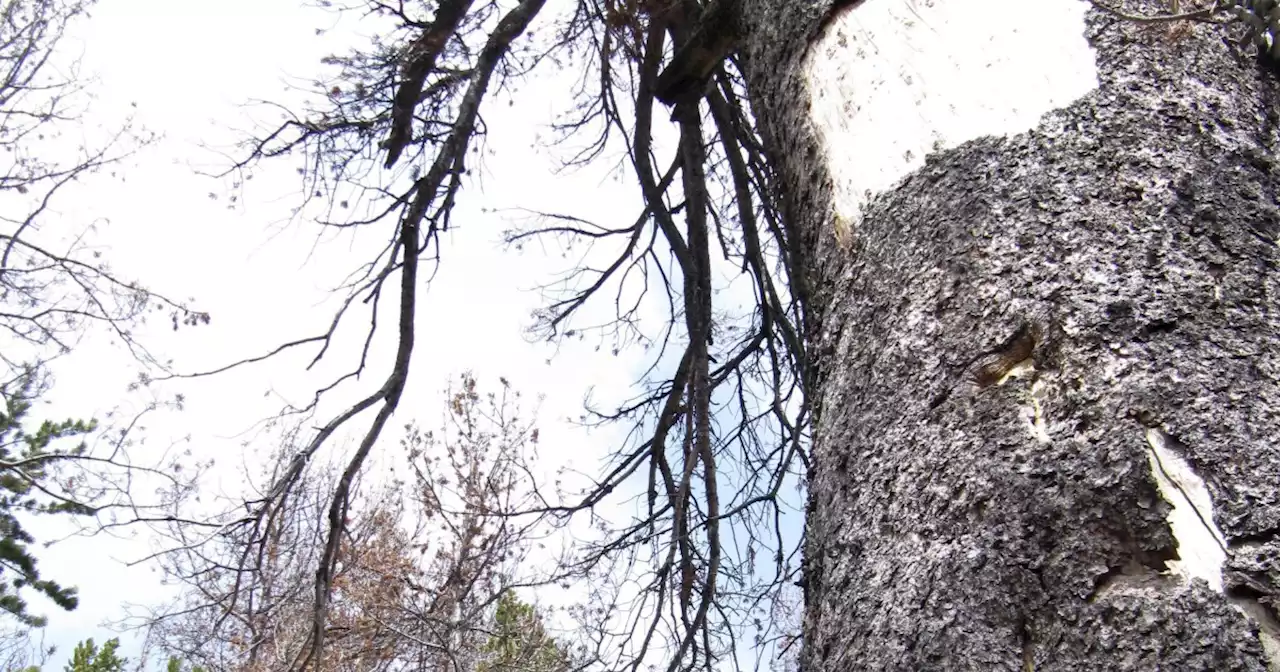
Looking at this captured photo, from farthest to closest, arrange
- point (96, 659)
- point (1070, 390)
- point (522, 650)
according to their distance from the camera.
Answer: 1. point (96, 659)
2. point (522, 650)
3. point (1070, 390)

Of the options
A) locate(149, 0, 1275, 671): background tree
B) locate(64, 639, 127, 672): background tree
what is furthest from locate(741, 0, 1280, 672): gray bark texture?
locate(64, 639, 127, 672): background tree

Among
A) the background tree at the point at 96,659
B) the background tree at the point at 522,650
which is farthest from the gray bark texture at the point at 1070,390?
the background tree at the point at 96,659

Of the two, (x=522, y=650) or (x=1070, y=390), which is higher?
(x=522, y=650)

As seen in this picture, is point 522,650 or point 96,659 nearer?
point 522,650

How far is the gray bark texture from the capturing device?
0.72 metres

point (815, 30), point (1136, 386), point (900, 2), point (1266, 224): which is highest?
point (815, 30)

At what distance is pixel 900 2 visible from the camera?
1.19 metres

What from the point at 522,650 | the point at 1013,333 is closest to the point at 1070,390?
the point at 1013,333

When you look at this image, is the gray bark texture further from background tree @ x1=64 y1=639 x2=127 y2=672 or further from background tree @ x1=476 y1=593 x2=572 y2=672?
background tree @ x1=64 y1=639 x2=127 y2=672

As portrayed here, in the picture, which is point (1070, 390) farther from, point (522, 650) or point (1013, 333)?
point (522, 650)

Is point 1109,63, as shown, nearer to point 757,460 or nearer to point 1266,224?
point 1266,224

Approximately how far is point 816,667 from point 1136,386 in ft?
1.53

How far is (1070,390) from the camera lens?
81 centimetres

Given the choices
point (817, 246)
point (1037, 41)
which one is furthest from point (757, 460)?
point (1037, 41)
